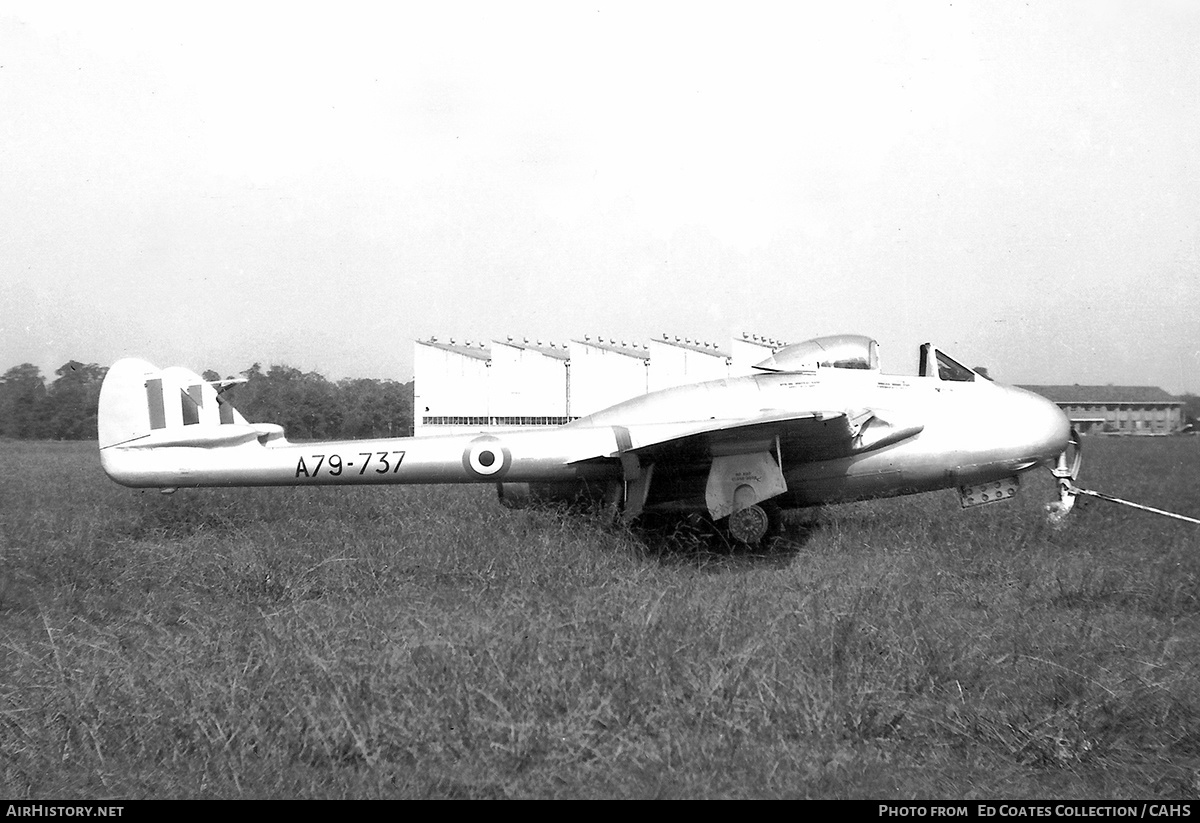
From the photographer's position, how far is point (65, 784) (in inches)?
136

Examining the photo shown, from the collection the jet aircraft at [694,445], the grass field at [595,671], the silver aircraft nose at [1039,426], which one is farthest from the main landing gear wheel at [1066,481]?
the grass field at [595,671]

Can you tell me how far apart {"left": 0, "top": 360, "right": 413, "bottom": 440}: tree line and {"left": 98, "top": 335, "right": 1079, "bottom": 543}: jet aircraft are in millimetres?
4838

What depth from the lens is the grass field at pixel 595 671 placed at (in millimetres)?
3346

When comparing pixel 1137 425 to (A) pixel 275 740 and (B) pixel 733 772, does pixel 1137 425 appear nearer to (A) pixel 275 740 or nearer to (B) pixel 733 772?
(B) pixel 733 772

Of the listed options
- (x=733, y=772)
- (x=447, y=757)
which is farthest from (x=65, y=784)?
(x=733, y=772)

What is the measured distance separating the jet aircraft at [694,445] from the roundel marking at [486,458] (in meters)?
0.01

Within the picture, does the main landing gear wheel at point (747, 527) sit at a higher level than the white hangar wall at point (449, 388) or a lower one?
lower

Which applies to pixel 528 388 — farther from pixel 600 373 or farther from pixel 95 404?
pixel 95 404

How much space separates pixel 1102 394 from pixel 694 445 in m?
10.6

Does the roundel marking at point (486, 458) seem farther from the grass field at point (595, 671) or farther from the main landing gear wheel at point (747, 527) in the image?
the main landing gear wheel at point (747, 527)

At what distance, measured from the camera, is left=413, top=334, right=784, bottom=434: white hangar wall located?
21.0 meters

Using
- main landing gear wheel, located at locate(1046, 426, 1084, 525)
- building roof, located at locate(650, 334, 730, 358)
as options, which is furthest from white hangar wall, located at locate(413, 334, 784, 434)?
main landing gear wheel, located at locate(1046, 426, 1084, 525)

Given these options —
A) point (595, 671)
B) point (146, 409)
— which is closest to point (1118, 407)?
point (595, 671)

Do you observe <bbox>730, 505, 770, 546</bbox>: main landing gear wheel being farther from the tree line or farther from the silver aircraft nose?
the tree line
